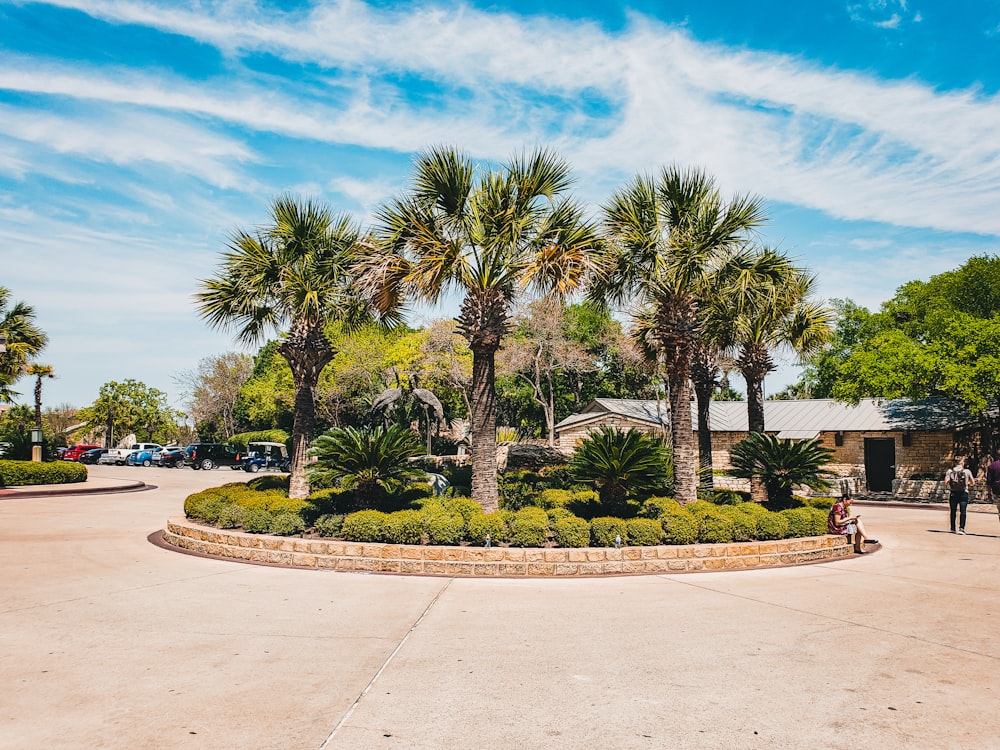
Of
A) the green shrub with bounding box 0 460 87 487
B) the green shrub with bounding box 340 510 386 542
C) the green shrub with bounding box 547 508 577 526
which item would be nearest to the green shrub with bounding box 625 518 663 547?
the green shrub with bounding box 547 508 577 526

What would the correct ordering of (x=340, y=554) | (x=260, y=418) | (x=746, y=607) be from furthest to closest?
(x=260, y=418)
(x=340, y=554)
(x=746, y=607)

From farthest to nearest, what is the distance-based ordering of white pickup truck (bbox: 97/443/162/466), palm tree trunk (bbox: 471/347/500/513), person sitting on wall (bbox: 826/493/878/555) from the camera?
white pickup truck (bbox: 97/443/162/466)
person sitting on wall (bbox: 826/493/878/555)
palm tree trunk (bbox: 471/347/500/513)

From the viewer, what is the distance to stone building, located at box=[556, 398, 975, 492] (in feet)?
95.3

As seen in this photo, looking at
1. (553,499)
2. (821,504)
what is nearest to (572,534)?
(553,499)

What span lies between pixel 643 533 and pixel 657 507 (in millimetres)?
1298

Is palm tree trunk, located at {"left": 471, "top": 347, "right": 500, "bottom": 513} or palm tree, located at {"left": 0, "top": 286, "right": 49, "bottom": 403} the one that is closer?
palm tree trunk, located at {"left": 471, "top": 347, "right": 500, "bottom": 513}

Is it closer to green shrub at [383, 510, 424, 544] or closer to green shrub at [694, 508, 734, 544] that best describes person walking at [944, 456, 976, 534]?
green shrub at [694, 508, 734, 544]

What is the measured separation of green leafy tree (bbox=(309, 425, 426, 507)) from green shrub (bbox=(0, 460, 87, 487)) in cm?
1861

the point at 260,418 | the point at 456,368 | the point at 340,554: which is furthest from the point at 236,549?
the point at 260,418

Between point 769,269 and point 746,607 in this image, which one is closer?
point 746,607

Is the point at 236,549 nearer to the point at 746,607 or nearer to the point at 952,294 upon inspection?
the point at 746,607

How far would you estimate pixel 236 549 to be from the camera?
37.9ft

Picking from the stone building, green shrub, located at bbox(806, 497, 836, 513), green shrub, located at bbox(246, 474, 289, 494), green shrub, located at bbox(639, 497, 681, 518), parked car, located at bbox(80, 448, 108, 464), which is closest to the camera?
green shrub, located at bbox(639, 497, 681, 518)

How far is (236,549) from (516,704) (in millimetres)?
7931
